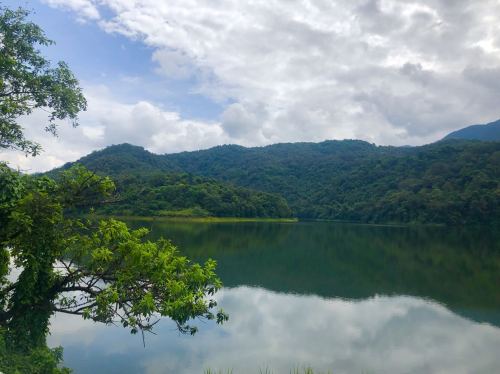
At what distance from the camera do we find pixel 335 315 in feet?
95.3

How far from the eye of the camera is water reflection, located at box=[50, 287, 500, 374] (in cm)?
1930

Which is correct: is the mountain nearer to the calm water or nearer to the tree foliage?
the calm water

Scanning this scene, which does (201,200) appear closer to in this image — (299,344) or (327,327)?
(327,327)

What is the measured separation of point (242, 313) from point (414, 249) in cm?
4806

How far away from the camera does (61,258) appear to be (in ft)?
35.9

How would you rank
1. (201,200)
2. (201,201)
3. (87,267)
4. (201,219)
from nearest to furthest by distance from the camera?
(87,267) < (201,219) < (201,201) < (201,200)

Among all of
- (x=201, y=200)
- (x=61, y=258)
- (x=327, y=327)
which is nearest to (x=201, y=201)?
(x=201, y=200)

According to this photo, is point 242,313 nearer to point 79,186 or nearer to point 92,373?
point 92,373

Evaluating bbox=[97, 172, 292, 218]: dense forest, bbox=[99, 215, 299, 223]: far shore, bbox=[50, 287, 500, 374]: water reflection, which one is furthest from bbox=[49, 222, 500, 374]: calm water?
bbox=[97, 172, 292, 218]: dense forest

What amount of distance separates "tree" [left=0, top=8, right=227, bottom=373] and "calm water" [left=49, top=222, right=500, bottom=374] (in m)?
8.43

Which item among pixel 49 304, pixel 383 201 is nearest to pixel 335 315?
pixel 49 304

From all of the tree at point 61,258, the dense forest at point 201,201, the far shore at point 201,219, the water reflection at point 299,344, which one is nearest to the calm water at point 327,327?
the water reflection at point 299,344

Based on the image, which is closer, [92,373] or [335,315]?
[92,373]

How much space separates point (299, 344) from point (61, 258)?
1581 cm
